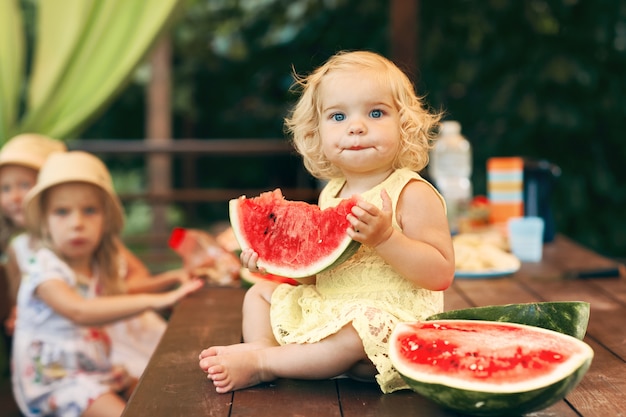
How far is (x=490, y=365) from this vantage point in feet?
4.69

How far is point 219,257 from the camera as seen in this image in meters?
2.82

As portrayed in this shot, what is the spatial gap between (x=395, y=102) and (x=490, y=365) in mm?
651

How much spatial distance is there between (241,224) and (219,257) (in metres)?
0.97

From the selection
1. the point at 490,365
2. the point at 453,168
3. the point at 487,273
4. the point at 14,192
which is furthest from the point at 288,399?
the point at 453,168

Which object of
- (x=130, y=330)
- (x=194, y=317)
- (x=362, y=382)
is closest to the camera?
(x=362, y=382)

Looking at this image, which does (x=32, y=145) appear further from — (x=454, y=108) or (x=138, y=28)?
(x=454, y=108)

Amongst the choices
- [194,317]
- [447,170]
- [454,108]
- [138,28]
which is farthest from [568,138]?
[194,317]

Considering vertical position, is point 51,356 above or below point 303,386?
below

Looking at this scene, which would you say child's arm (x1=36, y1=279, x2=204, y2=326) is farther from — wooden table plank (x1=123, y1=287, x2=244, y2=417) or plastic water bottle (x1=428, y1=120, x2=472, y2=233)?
plastic water bottle (x1=428, y1=120, x2=472, y2=233)

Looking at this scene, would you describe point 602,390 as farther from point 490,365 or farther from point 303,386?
point 303,386

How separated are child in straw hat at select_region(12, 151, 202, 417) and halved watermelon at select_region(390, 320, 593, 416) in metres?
1.18

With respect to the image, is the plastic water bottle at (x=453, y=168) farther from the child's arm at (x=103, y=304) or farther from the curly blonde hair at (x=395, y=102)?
the curly blonde hair at (x=395, y=102)

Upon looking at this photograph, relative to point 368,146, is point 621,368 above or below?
below

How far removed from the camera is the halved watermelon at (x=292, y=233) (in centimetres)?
175
